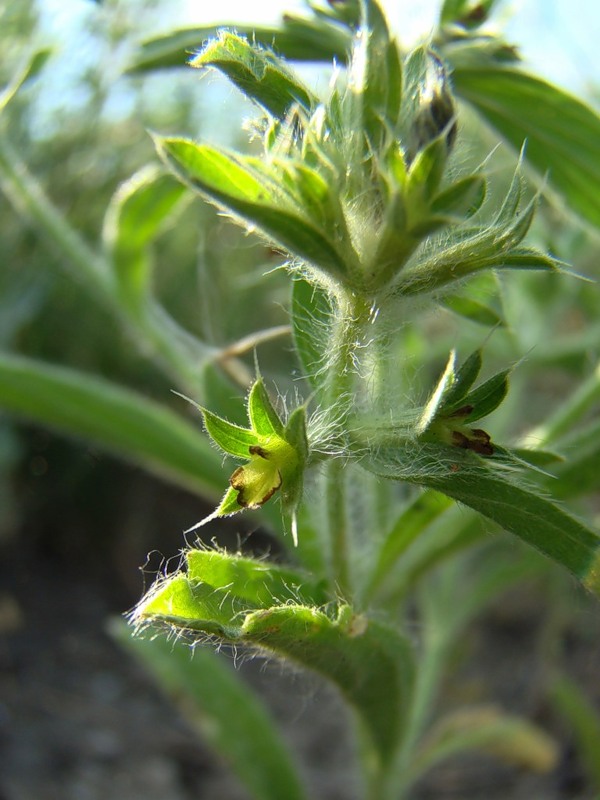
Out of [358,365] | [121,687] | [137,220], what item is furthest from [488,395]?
[121,687]

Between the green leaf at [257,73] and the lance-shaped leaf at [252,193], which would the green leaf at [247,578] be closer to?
the lance-shaped leaf at [252,193]

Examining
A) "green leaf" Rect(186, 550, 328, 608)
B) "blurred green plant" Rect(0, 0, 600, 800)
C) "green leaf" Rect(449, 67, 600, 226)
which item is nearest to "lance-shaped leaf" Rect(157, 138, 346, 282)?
"blurred green plant" Rect(0, 0, 600, 800)

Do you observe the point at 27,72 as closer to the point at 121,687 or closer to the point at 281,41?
the point at 281,41

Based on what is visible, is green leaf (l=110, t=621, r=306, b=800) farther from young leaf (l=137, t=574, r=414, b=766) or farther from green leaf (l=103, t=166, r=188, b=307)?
green leaf (l=103, t=166, r=188, b=307)

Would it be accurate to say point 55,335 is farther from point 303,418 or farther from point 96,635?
point 303,418

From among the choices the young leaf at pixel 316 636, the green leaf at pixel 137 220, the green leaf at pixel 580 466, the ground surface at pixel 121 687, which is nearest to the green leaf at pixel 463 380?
the young leaf at pixel 316 636

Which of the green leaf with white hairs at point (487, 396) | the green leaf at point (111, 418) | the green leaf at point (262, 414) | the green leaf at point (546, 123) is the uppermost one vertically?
the green leaf at point (546, 123)

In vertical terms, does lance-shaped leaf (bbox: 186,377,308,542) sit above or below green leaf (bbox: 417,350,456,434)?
below
